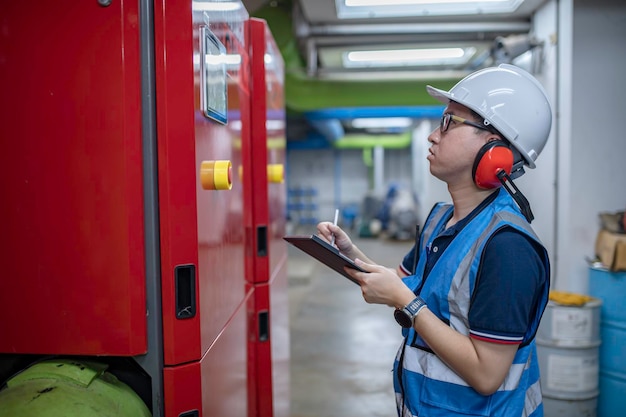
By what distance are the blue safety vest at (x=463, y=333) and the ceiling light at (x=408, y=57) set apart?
348 centimetres

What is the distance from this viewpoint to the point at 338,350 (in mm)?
4535

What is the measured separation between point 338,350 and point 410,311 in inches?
140

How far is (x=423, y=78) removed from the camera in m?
5.28

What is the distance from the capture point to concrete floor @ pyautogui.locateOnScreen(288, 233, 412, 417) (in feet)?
11.3

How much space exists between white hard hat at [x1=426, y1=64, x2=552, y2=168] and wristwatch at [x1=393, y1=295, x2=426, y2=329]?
1.54 ft

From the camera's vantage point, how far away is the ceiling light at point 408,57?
14.7 ft

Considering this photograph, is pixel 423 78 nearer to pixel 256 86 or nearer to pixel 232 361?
pixel 256 86

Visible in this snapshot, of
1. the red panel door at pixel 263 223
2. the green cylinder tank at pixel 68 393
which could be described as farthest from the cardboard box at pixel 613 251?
the green cylinder tank at pixel 68 393

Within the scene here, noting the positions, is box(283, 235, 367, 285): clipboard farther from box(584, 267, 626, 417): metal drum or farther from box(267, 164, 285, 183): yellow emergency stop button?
box(584, 267, 626, 417): metal drum

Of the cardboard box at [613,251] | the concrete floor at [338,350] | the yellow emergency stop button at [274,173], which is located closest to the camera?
the yellow emergency stop button at [274,173]

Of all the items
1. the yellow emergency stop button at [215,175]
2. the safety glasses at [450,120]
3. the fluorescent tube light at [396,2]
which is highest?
the fluorescent tube light at [396,2]

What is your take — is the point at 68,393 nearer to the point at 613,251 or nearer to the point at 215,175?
the point at 215,175

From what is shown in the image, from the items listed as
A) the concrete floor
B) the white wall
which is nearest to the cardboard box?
the white wall

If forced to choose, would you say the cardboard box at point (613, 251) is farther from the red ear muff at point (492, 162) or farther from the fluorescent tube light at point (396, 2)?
the red ear muff at point (492, 162)
